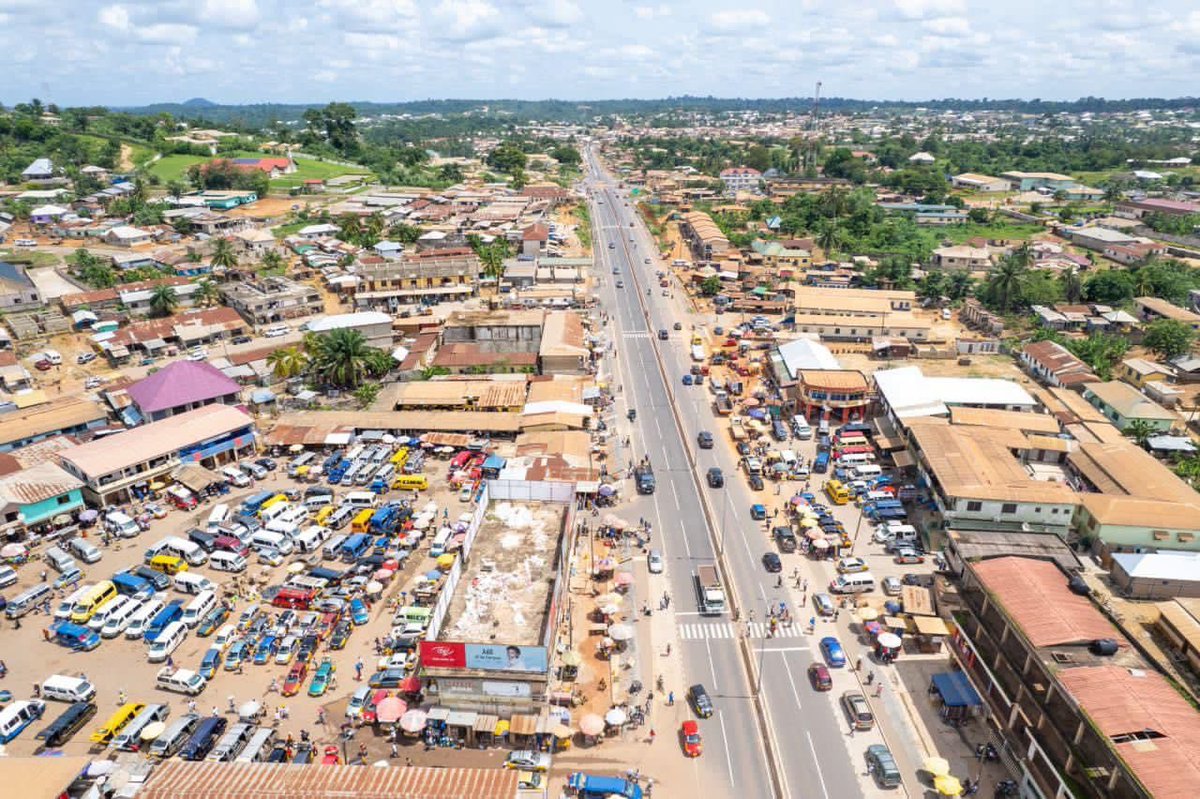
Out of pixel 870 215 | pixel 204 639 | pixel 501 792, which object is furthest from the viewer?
pixel 870 215

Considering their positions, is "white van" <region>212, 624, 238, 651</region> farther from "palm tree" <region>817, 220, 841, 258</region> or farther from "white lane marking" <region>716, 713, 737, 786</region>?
"palm tree" <region>817, 220, 841, 258</region>

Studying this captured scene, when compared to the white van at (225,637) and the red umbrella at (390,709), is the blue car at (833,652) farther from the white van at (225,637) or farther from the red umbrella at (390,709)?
the white van at (225,637)

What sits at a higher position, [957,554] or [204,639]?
[957,554]

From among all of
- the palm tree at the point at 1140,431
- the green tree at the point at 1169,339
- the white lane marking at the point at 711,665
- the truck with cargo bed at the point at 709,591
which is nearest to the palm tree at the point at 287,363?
the truck with cargo bed at the point at 709,591

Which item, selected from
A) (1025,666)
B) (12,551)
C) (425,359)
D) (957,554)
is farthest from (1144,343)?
(12,551)

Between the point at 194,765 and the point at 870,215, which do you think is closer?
the point at 194,765

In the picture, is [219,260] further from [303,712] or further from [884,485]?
[884,485]

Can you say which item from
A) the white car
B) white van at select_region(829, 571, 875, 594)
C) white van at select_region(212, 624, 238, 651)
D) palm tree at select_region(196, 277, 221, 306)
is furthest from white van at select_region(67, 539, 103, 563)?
palm tree at select_region(196, 277, 221, 306)

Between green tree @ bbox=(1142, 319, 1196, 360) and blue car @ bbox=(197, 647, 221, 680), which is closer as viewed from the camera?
blue car @ bbox=(197, 647, 221, 680)
